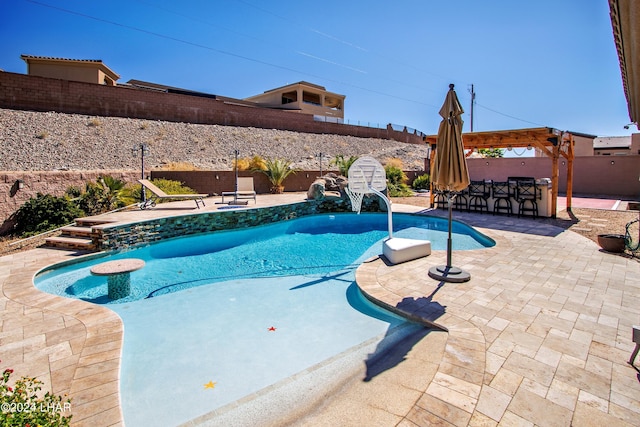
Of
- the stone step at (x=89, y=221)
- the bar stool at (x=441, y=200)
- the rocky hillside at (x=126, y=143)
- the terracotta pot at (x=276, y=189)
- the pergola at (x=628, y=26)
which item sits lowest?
the stone step at (x=89, y=221)

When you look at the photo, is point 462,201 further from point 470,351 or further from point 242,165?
point 242,165

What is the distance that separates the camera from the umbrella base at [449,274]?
187 inches

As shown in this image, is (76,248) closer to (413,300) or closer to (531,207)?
(413,300)

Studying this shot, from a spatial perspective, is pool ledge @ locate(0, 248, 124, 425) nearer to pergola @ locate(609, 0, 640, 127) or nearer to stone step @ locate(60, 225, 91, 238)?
stone step @ locate(60, 225, 91, 238)

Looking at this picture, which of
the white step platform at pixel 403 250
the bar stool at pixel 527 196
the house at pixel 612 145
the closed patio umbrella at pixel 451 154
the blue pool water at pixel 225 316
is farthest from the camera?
the house at pixel 612 145

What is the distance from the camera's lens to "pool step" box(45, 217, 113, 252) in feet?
24.4

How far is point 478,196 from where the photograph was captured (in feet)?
38.6

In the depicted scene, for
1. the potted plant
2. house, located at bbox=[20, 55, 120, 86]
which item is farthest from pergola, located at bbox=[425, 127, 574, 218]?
house, located at bbox=[20, 55, 120, 86]

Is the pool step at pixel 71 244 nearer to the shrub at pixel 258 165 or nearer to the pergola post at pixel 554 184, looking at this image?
the shrub at pixel 258 165

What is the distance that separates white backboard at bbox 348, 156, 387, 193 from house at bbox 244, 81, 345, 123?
1132 inches

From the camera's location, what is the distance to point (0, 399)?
5.33 ft

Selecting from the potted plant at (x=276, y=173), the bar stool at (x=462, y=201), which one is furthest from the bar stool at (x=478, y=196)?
the potted plant at (x=276, y=173)

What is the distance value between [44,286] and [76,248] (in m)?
2.07

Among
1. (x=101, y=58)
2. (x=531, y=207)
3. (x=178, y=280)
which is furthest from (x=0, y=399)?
(x=101, y=58)
